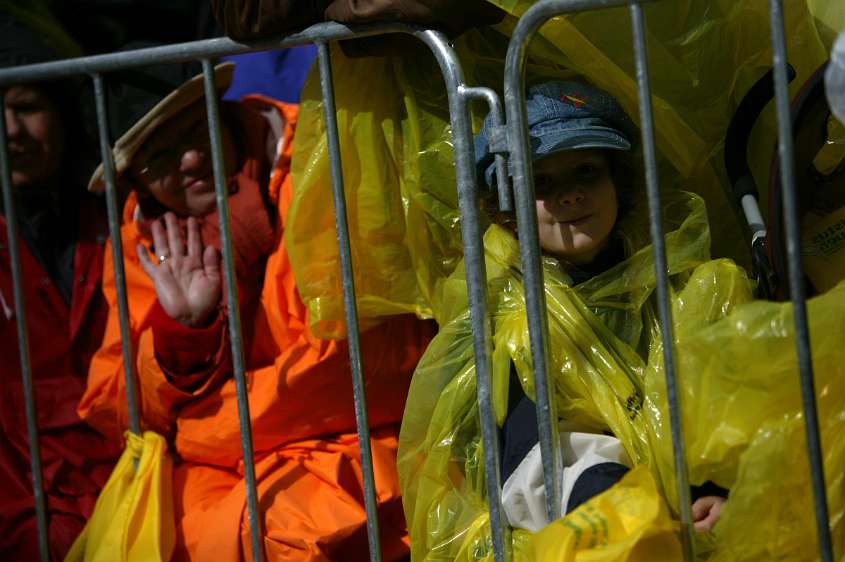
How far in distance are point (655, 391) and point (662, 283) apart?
0.87 feet

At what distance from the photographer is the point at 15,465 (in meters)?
3.29

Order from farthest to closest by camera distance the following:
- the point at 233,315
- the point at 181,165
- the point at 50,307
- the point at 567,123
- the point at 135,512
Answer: the point at 50,307 → the point at 181,165 → the point at 135,512 → the point at 233,315 → the point at 567,123

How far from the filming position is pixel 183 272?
3213mm

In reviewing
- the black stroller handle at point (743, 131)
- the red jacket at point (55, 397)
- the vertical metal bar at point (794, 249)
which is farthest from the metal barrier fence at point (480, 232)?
the black stroller handle at point (743, 131)

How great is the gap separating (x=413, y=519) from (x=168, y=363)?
86 centimetres

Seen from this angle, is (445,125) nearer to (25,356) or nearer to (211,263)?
(211,263)

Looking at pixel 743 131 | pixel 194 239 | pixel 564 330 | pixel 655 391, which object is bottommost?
pixel 655 391

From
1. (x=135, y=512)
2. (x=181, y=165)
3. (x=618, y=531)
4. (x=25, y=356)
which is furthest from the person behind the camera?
(x=181, y=165)

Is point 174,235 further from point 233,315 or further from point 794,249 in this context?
point 794,249

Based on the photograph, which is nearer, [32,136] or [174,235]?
[174,235]

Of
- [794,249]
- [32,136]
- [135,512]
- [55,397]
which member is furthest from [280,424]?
[794,249]

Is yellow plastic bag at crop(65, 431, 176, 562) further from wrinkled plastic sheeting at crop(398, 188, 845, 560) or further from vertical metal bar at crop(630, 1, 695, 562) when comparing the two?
vertical metal bar at crop(630, 1, 695, 562)

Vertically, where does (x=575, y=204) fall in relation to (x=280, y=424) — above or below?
above

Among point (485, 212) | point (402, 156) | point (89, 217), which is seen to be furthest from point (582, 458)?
point (89, 217)
